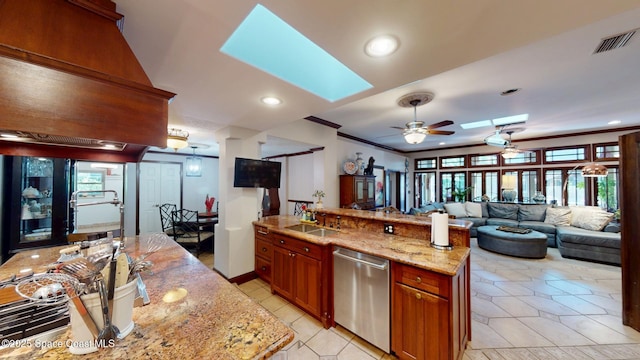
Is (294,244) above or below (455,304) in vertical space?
above

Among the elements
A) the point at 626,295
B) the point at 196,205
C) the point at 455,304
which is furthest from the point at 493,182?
the point at 196,205

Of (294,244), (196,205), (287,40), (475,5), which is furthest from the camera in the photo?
(196,205)

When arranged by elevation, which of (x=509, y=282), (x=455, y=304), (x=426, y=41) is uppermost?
(x=426, y=41)

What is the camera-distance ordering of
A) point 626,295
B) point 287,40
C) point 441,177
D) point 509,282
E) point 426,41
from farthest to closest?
point 441,177 < point 509,282 < point 626,295 < point 287,40 < point 426,41

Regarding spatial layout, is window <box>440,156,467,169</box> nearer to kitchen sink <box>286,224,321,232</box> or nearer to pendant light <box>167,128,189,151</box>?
kitchen sink <box>286,224,321,232</box>

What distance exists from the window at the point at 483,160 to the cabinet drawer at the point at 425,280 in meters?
7.51

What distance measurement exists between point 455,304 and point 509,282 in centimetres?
250

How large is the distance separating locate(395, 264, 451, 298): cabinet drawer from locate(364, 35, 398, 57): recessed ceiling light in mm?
1568

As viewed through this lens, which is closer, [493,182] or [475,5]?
[475,5]

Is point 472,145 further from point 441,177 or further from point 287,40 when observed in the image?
point 287,40

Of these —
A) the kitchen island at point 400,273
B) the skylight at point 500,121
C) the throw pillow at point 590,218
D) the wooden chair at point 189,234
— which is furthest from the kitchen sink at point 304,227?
the throw pillow at point 590,218

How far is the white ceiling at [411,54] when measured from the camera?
106cm

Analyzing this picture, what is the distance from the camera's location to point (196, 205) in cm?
671

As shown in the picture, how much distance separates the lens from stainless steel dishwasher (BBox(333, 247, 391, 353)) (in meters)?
1.83
